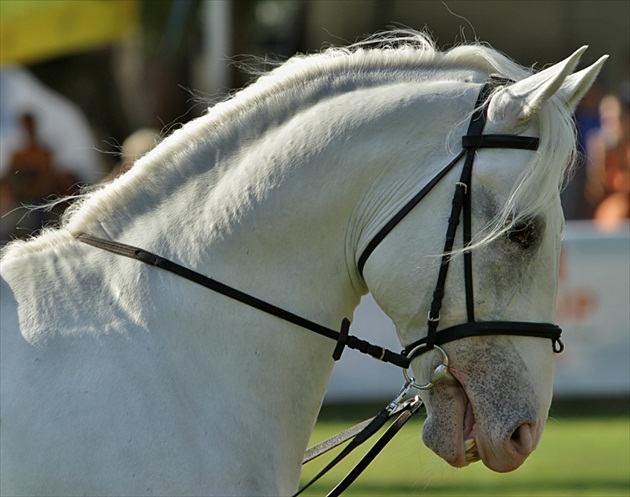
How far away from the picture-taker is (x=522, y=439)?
299 cm

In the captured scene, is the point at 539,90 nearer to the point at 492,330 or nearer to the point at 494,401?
the point at 492,330

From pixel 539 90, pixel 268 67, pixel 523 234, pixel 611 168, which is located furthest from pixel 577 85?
pixel 268 67

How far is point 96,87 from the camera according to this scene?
18.3 meters

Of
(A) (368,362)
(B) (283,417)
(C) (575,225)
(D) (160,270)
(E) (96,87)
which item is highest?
(D) (160,270)

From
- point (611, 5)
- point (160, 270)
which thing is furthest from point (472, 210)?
point (611, 5)

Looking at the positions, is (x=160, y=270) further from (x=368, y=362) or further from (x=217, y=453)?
(x=368, y=362)

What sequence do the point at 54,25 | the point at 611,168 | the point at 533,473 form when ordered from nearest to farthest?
1. the point at 533,473
2. the point at 611,168
3. the point at 54,25

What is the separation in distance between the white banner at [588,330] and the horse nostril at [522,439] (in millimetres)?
6878

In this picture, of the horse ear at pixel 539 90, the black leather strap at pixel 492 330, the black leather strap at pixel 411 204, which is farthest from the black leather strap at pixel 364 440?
the horse ear at pixel 539 90

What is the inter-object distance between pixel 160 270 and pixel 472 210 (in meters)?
0.93

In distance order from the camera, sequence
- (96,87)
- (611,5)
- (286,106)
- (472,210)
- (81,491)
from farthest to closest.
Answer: (96,87) < (611,5) < (286,106) < (472,210) < (81,491)

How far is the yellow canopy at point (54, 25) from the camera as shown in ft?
41.4

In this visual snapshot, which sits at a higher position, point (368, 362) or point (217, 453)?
point (217, 453)

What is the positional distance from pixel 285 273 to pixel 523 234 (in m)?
0.71
